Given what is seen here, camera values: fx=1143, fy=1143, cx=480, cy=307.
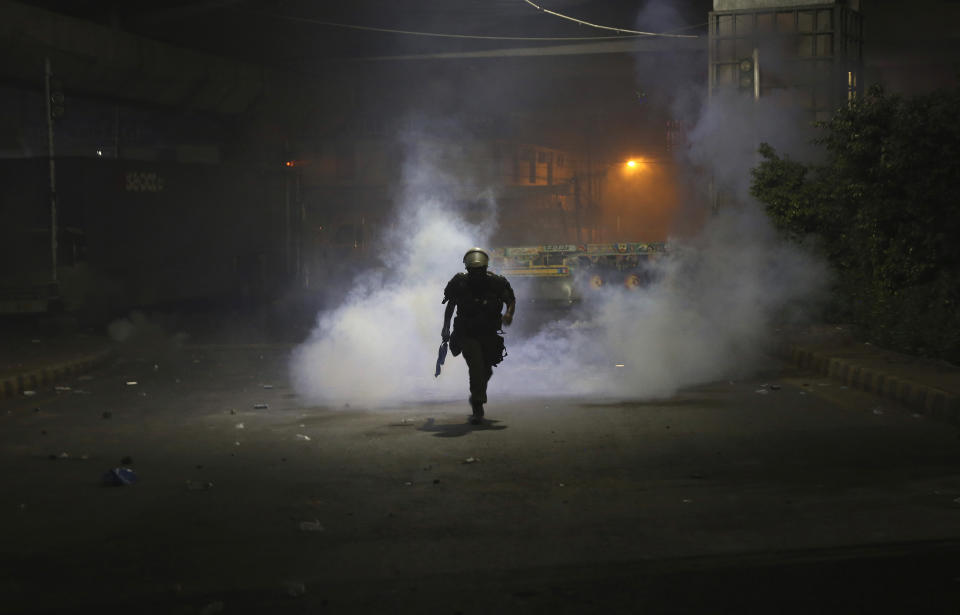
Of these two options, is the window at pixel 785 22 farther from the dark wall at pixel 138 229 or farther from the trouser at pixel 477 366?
the trouser at pixel 477 366

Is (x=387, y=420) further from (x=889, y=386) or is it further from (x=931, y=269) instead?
(x=931, y=269)

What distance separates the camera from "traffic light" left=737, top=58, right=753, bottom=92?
74.4 ft

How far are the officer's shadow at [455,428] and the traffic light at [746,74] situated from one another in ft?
47.2

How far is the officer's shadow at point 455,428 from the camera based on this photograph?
9742 millimetres

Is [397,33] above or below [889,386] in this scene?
above

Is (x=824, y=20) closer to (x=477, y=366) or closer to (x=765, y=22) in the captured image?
(x=765, y=22)

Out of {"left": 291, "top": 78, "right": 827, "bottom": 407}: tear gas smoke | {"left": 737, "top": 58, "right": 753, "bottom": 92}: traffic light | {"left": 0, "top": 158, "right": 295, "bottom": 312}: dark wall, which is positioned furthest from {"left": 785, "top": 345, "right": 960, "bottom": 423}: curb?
{"left": 0, "top": 158, "right": 295, "bottom": 312}: dark wall

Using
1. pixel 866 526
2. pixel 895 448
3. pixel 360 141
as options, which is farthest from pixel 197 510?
pixel 360 141

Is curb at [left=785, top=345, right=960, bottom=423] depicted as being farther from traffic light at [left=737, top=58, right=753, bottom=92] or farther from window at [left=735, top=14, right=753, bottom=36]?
window at [left=735, top=14, right=753, bottom=36]

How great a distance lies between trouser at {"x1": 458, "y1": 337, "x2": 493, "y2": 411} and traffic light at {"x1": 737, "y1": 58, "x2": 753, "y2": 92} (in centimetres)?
1392

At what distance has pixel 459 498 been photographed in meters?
6.97

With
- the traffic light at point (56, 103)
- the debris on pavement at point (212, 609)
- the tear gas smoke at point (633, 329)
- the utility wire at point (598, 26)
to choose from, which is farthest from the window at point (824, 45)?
the debris on pavement at point (212, 609)

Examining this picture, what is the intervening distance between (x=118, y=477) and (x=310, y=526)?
6.78ft

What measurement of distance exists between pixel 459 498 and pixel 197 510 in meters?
1.56
